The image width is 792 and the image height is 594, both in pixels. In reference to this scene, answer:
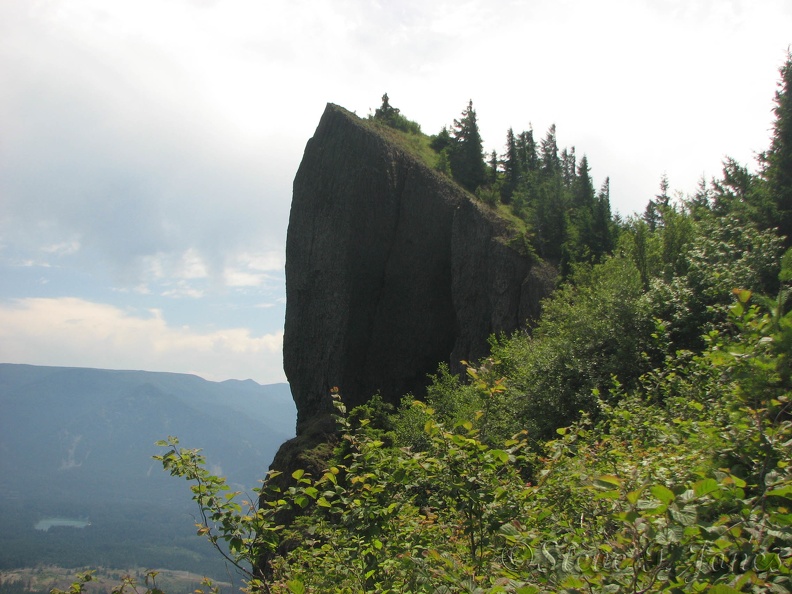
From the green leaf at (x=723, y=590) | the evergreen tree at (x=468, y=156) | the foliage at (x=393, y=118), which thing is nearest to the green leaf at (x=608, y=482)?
the green leaf at (x=723, y=590)

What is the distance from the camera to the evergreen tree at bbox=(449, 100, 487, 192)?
43.1 meters

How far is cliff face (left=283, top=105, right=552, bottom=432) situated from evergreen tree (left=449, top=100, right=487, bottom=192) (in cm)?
253

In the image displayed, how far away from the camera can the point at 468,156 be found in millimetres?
43969

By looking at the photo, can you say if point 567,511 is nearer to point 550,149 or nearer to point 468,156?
point 468,156

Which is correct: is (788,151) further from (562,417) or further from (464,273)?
(464,273)

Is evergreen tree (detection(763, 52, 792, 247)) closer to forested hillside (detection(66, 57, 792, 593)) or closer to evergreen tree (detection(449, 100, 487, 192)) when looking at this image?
forested hillside (detection(66, 57, 792, 593))

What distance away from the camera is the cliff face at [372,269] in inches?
1558

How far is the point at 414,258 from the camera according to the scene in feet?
135

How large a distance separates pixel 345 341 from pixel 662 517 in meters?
37.0

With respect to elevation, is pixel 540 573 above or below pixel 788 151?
below

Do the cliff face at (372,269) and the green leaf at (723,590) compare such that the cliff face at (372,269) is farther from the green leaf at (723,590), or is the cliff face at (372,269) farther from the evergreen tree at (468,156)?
the green leaf at (723,590)

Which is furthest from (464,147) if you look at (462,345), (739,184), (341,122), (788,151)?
(788,151)

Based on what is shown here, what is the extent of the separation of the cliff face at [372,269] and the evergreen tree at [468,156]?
2526 mm

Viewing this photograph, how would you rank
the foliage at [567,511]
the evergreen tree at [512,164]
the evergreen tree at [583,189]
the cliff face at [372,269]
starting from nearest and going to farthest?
the foliage at [567,511]
the cliff face at [372,269]
the evergreen tree at [583,189]
the evergreen tree at [512,164]
